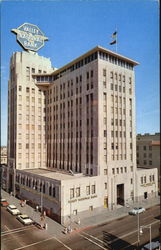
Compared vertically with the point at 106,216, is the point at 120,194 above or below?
above

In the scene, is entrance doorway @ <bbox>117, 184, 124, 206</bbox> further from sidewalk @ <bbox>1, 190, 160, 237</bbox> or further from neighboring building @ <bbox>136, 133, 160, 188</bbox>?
neighboring building @ <bbox>136, 133, 160, 188</bbox>

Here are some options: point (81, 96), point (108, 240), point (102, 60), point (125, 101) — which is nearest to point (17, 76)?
point (81, 96)

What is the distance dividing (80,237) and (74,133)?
3058 centimetres

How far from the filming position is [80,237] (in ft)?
116

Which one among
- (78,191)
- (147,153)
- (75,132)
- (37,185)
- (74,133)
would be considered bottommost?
(37,185)

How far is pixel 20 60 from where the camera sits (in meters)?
72.2

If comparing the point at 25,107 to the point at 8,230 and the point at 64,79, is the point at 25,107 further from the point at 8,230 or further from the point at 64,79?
the point at 8,230

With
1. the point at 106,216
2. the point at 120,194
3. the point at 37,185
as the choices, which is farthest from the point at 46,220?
the point at 120,194

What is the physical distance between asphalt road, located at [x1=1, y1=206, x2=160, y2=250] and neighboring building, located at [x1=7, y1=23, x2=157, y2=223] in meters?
7.36

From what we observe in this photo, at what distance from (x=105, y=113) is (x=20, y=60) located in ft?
128

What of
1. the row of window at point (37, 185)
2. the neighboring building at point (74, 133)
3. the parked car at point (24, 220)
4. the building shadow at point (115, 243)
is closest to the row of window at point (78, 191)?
the neighboring building at point (74, 133)

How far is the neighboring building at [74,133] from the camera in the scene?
4909 centimetres

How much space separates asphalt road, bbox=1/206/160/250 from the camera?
31625mm

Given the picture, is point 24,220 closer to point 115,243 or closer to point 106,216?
point 106,216
